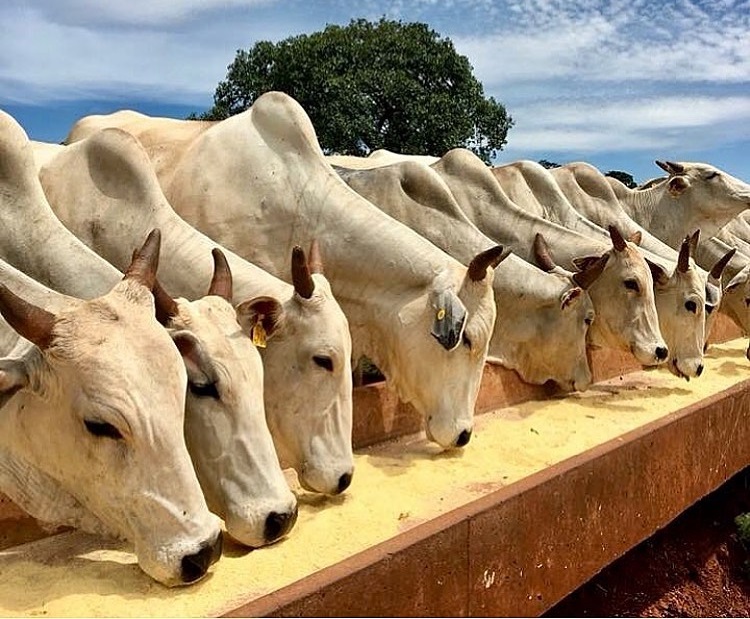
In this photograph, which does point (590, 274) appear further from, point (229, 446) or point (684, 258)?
point (229, 446)

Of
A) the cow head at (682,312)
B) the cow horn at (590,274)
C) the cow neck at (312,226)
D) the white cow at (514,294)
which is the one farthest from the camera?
the cow head at (682,312)

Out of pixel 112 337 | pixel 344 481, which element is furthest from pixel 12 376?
pixel 344 481

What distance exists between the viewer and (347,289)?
4504mm

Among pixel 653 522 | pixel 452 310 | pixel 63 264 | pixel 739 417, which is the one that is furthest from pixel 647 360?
pixel 63 264

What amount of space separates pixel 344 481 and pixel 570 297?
2727mm

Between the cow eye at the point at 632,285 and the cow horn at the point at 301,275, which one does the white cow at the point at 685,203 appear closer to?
the cow eye at the point at 632,285

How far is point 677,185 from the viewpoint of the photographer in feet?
29.8

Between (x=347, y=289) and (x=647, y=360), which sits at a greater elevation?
(x=347, y=289)

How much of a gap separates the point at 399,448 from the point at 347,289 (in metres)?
0.90

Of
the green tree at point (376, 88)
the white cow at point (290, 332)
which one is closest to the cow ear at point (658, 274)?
the white cow at point (290, 332)

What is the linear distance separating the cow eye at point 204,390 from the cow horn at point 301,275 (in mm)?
711

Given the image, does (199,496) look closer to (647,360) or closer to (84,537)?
(84,537)

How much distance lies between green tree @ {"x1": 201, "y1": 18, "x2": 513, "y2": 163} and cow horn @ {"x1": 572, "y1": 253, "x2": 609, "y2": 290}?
522 inches

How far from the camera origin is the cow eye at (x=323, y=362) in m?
3.28
